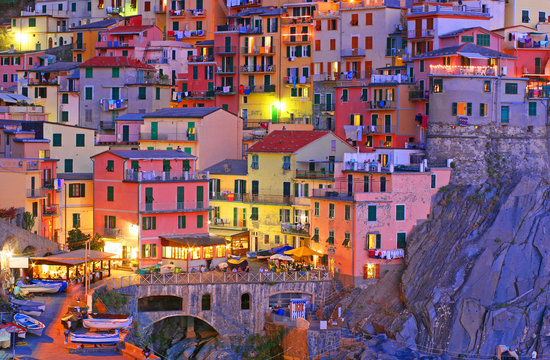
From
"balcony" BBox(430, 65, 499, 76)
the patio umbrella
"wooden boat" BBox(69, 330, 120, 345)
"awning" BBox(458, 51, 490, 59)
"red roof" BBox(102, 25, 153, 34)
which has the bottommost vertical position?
"wooden boat" BBox(69, 330, 120, 345)

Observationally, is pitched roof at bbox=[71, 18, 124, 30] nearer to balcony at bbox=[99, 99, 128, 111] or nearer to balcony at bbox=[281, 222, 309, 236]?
balcony at bbox=[99, 99, 128, 111]

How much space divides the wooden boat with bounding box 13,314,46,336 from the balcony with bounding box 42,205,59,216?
19562 millimetres

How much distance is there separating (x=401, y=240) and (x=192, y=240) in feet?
43.1

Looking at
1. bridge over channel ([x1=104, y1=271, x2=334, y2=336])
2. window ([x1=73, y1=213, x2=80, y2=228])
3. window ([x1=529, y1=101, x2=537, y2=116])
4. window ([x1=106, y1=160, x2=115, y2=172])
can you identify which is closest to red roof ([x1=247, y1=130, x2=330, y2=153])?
window ([x1=106, y1=160, x2=115, y2=172])

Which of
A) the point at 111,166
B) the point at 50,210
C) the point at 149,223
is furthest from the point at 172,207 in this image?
the point at 50,210

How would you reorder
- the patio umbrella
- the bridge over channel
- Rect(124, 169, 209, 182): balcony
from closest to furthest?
1. the bridge over channel
2. the patio umbrella
3. Rect(124, 169, 209, 182): balcony

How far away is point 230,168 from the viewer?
96375 mm

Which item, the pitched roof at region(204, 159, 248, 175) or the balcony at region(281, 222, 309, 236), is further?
the pitched roof at region(204, 159, 248, 175)

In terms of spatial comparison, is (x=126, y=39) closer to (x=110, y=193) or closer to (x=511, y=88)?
(x=110, y=193)

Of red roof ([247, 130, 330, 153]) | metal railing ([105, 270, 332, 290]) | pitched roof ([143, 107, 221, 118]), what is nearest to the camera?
metal railing ([105, 270, 332, 290])

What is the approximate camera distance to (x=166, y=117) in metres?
98.6

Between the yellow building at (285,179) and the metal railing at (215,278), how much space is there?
7924 millimetres

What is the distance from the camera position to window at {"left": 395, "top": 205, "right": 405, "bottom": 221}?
275 ft

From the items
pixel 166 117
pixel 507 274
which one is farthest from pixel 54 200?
pixel 507 274
